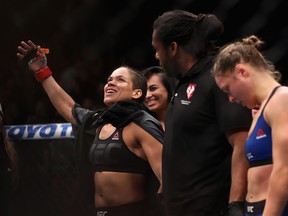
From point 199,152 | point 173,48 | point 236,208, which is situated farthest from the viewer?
point 173,48

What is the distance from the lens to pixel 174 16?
2418mm

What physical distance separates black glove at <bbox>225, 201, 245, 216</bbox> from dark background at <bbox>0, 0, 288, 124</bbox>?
3.34ft

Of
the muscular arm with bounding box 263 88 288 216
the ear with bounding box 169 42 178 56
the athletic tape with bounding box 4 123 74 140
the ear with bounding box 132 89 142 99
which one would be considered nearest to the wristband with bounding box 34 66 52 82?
the athletic tape with bounding box 4 123 74 140

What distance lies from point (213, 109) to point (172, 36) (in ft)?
1.04

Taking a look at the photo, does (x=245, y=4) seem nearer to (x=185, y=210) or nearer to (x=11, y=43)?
(x=11, y=43)

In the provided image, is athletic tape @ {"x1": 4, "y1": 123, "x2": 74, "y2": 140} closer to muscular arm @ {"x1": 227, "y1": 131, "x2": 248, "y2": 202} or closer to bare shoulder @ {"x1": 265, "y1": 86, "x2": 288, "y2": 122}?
muscular arm @ {"x1": 227, "y1": 131, "x2": 248, "y2": 202}

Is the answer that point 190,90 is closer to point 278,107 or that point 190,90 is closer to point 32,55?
point 278,107

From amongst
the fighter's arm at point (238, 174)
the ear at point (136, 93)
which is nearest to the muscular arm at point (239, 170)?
the fighter's arm at point (238, 174)

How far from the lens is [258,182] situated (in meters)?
2.02

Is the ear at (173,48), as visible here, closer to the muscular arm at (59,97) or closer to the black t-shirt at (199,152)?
the black t-shirt at (199,152)

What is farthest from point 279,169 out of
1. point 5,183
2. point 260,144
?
point 5,183

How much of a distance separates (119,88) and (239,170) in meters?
1.13

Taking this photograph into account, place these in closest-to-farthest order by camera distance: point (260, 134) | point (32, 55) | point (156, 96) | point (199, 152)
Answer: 1. point (260, 134)
2. point (199, 152)
3. point (32, 55)
4. point (156, 96)

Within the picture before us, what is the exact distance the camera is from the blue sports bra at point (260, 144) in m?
2.00
